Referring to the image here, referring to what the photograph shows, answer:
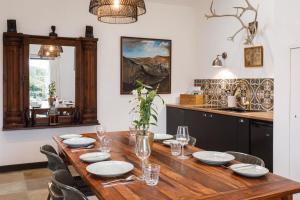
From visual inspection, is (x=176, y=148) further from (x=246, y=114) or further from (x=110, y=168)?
(x=246, y=114)

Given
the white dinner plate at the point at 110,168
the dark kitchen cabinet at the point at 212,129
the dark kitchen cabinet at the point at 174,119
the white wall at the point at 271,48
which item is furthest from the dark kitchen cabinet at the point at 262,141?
the white dinner plate at the point at 110,168

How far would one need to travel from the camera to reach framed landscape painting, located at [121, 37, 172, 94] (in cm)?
533

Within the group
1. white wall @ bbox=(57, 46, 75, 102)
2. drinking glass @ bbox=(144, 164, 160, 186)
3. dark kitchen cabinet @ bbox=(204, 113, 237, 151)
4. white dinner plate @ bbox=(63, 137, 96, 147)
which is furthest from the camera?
white wall @ bbox=(57, 46, 75, 102)

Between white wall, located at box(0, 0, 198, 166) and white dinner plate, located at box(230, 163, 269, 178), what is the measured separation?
3.54m

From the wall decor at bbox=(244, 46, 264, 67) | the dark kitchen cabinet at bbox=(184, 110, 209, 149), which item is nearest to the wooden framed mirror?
the dark kitchen cabinet at bbox=(184, 110, 209, 149)

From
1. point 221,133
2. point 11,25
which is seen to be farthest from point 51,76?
point 221,133

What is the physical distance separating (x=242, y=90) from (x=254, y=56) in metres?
0.59

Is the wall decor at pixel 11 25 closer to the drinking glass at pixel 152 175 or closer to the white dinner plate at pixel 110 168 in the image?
the white dinner plate at pixel 110 168

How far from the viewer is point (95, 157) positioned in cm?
220

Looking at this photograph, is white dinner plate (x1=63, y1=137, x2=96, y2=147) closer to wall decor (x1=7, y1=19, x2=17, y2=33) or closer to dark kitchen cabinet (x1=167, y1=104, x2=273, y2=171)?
dark kitchen cabinet (x1=167, y1=104, x2=273, y2=171)

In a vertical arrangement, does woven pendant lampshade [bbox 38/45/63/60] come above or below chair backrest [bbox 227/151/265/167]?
above

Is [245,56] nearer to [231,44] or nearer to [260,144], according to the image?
[231,44]

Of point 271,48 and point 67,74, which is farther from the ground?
point 271,48

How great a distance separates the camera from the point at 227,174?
186cm
